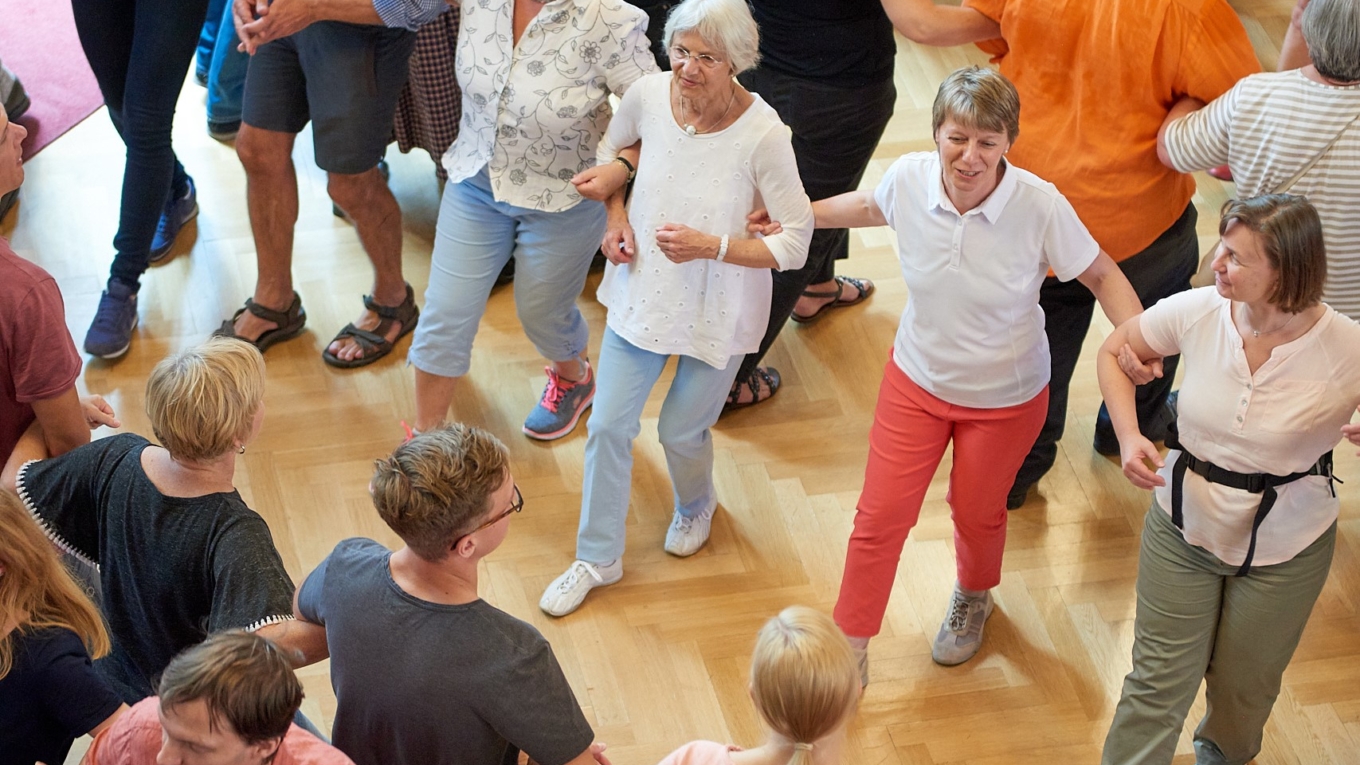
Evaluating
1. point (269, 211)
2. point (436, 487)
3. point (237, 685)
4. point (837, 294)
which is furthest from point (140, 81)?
point (237, 685)

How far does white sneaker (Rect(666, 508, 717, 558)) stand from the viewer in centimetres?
349

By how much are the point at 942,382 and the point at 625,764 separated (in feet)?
3.65

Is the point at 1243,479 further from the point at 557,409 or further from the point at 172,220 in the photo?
the point at 172,220

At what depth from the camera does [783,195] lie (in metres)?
2.87

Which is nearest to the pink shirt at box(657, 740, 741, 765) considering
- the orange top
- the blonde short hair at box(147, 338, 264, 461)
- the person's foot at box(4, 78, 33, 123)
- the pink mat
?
the blonde short hair at box(147, 338, 264, 461)

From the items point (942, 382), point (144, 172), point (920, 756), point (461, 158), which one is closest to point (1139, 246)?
point (942, 382)

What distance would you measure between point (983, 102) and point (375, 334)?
2.22 meters

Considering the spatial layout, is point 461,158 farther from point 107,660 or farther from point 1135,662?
point 1135,662

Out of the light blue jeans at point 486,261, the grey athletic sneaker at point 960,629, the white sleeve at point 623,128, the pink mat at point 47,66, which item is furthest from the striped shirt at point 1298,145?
the pink mat at point 47,66

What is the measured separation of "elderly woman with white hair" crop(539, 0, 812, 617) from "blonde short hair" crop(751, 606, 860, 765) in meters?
1.17

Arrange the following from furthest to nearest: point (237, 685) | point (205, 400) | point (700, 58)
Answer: point (700, 58) < point (205, 400) < point (237, 685)

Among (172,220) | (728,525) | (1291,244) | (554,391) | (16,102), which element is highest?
(1291,244)

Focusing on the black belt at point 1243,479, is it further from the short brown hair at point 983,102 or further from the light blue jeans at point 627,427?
the light blue jeans at point 627,427

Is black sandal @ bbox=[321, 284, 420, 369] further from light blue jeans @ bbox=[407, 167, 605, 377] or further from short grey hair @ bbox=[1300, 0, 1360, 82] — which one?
short grey hair @ bbox=[1300, 0, 1360, 82]
